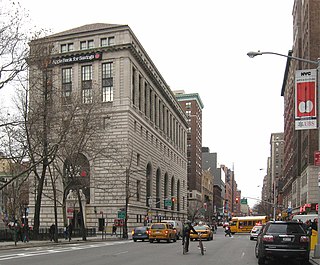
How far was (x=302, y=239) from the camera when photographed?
55.1ft

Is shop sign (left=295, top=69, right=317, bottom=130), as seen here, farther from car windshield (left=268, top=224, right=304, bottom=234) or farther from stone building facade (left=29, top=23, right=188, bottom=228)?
stone building facade (left=29, top=23, right=188, bottom=228)

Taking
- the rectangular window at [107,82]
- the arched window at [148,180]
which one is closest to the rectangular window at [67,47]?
the rectangular window at [107,82]

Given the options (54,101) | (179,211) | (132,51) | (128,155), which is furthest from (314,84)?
(179,211)

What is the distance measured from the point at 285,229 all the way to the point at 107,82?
189 ft

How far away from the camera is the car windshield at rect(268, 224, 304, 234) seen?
666 inches

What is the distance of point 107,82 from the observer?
236 ft

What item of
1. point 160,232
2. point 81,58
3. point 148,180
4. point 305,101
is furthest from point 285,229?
point 148,180

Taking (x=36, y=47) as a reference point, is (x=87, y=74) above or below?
above

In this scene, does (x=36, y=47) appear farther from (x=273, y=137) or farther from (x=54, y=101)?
(x=273, y=137)

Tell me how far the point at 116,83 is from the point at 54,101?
3166cm

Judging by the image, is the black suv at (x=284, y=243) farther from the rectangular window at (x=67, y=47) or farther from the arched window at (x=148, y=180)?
the arched window at (x=148, y=180)

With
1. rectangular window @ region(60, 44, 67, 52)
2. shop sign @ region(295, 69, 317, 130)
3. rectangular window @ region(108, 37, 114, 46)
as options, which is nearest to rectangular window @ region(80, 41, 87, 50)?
rectangular window @ region(60, 44, 67, 52)

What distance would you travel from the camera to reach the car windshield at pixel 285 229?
1691cm

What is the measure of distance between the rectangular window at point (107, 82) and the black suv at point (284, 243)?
2196 inches
